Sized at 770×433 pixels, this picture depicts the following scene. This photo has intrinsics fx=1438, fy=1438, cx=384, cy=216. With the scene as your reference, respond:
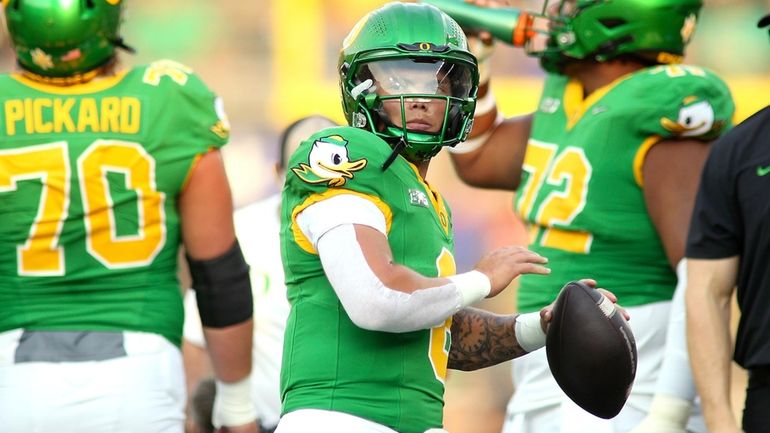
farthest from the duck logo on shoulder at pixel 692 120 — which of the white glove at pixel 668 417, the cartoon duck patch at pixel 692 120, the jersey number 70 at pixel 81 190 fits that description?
the jersey number 70 at pixel 81 190

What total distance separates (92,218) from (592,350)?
1648 mm

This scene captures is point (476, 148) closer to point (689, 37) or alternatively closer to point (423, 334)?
point (689, 37)

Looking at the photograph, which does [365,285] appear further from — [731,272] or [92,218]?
[731,272]

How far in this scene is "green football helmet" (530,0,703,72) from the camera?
505cm

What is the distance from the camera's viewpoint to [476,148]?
5.60 metres

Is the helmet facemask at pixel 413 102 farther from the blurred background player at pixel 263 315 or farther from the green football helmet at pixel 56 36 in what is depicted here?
the blurred background player at pixel 263 315

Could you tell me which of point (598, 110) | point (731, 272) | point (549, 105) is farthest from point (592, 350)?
point (549, 105)

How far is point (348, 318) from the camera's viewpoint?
3289 mm

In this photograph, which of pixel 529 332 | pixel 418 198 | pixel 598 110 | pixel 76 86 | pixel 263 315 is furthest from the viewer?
pixel 263 315

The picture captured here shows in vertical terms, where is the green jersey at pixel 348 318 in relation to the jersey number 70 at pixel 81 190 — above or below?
above

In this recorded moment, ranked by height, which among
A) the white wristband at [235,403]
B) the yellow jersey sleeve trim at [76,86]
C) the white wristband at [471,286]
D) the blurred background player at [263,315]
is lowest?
the blurred background player at [263,315]

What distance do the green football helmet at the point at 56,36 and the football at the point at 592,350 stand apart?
1739 mm

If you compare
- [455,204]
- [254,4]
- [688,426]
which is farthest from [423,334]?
[254,4]

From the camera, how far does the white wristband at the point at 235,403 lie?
4.64 m
